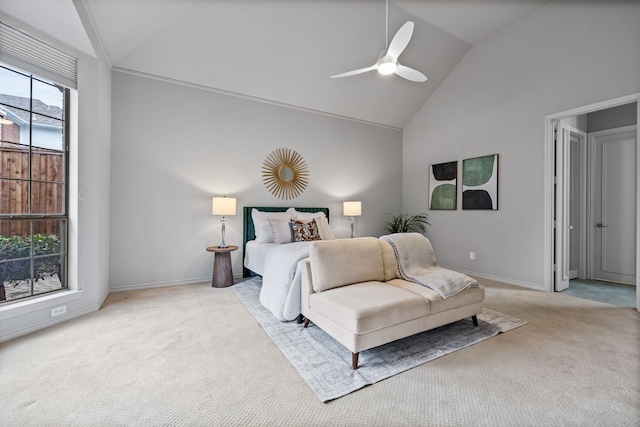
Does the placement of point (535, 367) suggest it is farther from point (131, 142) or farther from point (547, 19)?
point (131, 142)

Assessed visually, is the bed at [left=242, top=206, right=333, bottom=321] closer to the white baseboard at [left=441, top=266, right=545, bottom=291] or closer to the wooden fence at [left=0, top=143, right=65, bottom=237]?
the wooden fence at [left=0, top=143, right=65, bottom=237]

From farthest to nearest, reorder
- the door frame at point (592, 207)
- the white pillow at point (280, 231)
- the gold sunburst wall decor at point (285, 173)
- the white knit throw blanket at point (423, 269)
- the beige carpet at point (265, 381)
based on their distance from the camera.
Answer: the gold sunburst wall decor at point (285, 173), the door frame at point (592, 207), the white pillow at point (280, 231), the white knit throw blanket at point (423, 269), the beige carpet at point (265, 381)

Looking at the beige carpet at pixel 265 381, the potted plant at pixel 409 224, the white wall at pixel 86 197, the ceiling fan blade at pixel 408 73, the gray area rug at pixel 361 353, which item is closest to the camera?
the beige carpet at pixel 265 381

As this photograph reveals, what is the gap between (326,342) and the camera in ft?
7.50

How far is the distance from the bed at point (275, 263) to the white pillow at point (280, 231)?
1 cm

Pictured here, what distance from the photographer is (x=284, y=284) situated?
8.82ft

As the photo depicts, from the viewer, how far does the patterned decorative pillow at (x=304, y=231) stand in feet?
13.4

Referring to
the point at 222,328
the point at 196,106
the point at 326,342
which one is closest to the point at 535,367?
the point at 326,342

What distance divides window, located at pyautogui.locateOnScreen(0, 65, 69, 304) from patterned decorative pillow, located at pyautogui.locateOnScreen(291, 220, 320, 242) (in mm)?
2575

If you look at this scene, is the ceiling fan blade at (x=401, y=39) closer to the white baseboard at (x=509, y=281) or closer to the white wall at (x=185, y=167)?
the white wall at (x=185, y=167)

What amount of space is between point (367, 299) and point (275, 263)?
1223 mm

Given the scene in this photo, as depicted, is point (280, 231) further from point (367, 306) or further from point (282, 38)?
point (282, 38)

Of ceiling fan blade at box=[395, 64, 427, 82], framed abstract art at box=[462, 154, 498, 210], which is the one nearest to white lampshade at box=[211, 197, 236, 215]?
ceiling fan blade at box=[395, 64, 427, 82]

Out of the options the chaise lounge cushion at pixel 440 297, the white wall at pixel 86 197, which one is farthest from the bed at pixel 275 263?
the white wall at pixel 86 197
